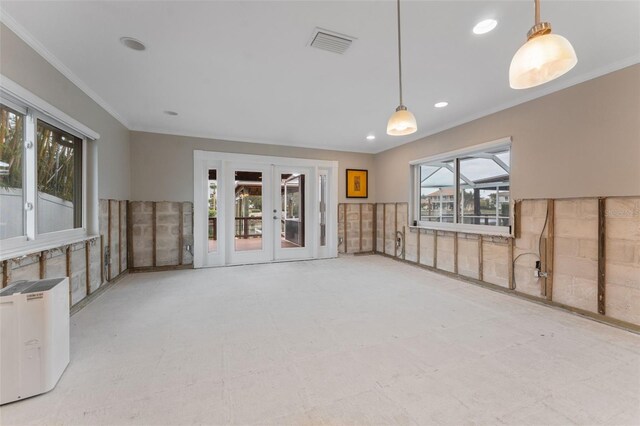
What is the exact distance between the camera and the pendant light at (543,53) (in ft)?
4.25

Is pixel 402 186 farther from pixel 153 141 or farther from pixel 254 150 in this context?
pixel 153 141

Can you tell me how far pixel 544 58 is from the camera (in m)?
1.29

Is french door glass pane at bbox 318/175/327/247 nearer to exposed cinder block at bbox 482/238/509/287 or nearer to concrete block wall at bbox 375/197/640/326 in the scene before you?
concrete block wall at bbox 375/197/640/326

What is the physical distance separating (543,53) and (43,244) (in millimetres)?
4039

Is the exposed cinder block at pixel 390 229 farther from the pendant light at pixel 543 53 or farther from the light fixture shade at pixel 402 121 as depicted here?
the pendant light at pixel 543 53

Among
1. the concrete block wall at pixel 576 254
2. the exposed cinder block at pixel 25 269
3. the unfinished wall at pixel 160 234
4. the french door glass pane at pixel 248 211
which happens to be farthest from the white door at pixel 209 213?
the concrete block wall at pixel 576 254

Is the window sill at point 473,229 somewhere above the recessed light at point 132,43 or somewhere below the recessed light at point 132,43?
below

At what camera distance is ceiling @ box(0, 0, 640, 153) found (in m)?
1.97

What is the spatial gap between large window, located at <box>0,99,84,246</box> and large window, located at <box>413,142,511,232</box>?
534 cm

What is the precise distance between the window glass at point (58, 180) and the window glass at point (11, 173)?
196 millimetres

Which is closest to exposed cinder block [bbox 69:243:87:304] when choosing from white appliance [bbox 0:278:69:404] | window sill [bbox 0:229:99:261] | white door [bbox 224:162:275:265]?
window sill [bbox 0:229:99:261]

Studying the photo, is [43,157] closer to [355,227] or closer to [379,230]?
[355,227]

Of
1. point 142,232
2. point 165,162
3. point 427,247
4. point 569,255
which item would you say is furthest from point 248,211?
point 569,255

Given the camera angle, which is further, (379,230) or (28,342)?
(379,230)
